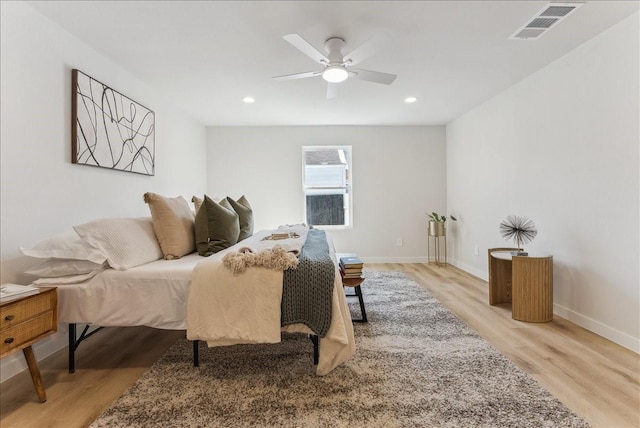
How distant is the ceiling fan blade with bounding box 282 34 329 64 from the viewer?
2178 mm

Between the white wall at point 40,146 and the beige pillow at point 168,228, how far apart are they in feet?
1.97

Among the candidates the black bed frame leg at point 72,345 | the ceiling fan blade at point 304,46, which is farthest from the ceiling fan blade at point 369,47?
the black bed frame leg at point 72,345

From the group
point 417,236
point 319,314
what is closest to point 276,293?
point 319,314

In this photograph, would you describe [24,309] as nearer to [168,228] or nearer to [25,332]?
[25,332]

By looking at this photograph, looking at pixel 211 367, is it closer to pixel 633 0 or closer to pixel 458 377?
pixel 458 377

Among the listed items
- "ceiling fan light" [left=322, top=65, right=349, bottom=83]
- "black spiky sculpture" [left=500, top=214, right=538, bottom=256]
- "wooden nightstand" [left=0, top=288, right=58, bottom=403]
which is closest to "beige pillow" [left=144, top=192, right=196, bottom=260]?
"wooden nightstand" [left=0, top=288, right=58, bottom=403]

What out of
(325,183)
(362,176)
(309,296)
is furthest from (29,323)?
(362,176)

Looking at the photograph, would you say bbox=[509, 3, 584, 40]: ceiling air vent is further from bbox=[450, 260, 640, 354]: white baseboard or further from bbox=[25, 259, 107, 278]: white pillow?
bbox=[25, 259, 107, 278]: white pillow

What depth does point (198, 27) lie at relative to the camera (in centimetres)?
240

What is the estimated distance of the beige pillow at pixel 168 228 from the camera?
2.42m

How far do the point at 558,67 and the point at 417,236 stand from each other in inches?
125

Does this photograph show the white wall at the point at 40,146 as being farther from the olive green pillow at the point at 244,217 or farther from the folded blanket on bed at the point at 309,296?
the folded blanket on bed at the point at 309,296

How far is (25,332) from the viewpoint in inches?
63.5

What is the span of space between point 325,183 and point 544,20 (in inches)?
147
